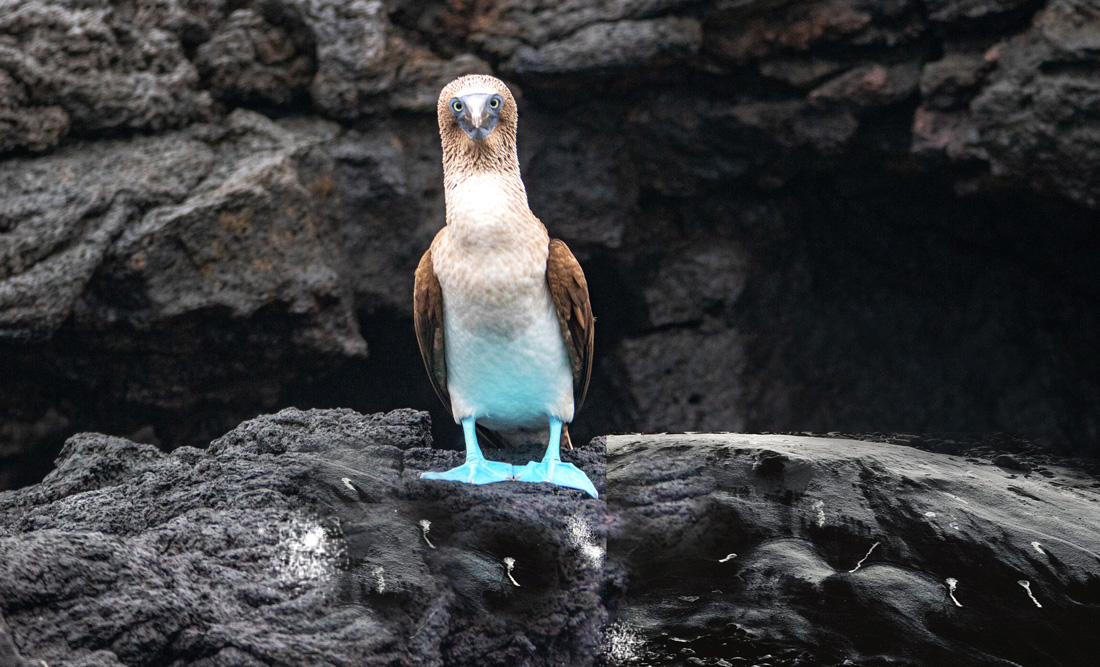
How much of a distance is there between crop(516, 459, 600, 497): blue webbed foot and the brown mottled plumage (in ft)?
1.29

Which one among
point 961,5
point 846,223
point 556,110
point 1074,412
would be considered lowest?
point 1074,412

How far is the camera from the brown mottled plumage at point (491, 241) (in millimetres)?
2420

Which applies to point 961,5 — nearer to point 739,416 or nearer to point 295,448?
point 739,416

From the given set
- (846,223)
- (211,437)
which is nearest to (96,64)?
(211,437)

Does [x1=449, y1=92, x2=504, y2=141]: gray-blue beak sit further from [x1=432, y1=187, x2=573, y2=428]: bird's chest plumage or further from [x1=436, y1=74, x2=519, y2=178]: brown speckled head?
[x1=432, y1=187, x2=573, y2=428]: bird's chest plumage

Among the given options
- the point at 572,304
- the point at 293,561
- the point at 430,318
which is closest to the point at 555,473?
the point at 572,304

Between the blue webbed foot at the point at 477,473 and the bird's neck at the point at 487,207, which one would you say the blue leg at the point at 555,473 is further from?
the bird's neck at the point at 487,207

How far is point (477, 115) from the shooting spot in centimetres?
235

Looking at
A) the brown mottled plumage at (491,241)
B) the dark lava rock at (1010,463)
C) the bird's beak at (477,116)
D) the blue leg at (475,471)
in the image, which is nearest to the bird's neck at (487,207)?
the brown mottled plumage at (491,241)

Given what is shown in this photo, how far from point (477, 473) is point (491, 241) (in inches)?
25.9

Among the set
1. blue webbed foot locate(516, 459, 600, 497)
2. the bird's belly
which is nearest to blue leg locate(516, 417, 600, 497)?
blue webbed foot locate(516, 459, 600, 497)

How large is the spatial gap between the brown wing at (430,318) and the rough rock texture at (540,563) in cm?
32

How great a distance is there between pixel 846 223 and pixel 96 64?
420 cm

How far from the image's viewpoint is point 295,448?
2.51 metres
